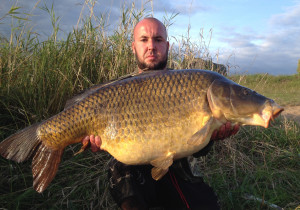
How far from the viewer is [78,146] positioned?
2670mm

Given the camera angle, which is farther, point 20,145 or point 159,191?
point 159,191

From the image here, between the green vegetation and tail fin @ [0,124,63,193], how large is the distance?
1.85 feet

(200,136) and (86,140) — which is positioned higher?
(200,136)

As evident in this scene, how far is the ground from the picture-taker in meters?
4.79

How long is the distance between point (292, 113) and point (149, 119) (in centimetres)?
450

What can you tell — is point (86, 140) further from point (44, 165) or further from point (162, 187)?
point (162, 187)

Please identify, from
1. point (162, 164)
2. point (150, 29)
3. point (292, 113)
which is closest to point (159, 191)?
point (162, 164)

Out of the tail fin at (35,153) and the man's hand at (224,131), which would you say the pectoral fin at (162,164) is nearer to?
the man's hand at (224,131)

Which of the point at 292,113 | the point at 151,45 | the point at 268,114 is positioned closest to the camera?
the point at 268,114

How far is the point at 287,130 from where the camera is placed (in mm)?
3455

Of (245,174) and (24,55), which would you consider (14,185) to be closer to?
(24,55)

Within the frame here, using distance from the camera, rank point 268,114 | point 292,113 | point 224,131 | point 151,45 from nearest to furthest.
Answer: point 268,114, point 224,131, point 151,45, point 292,113

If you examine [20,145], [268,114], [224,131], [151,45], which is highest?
[151,45]

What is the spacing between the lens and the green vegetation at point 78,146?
2.28m
